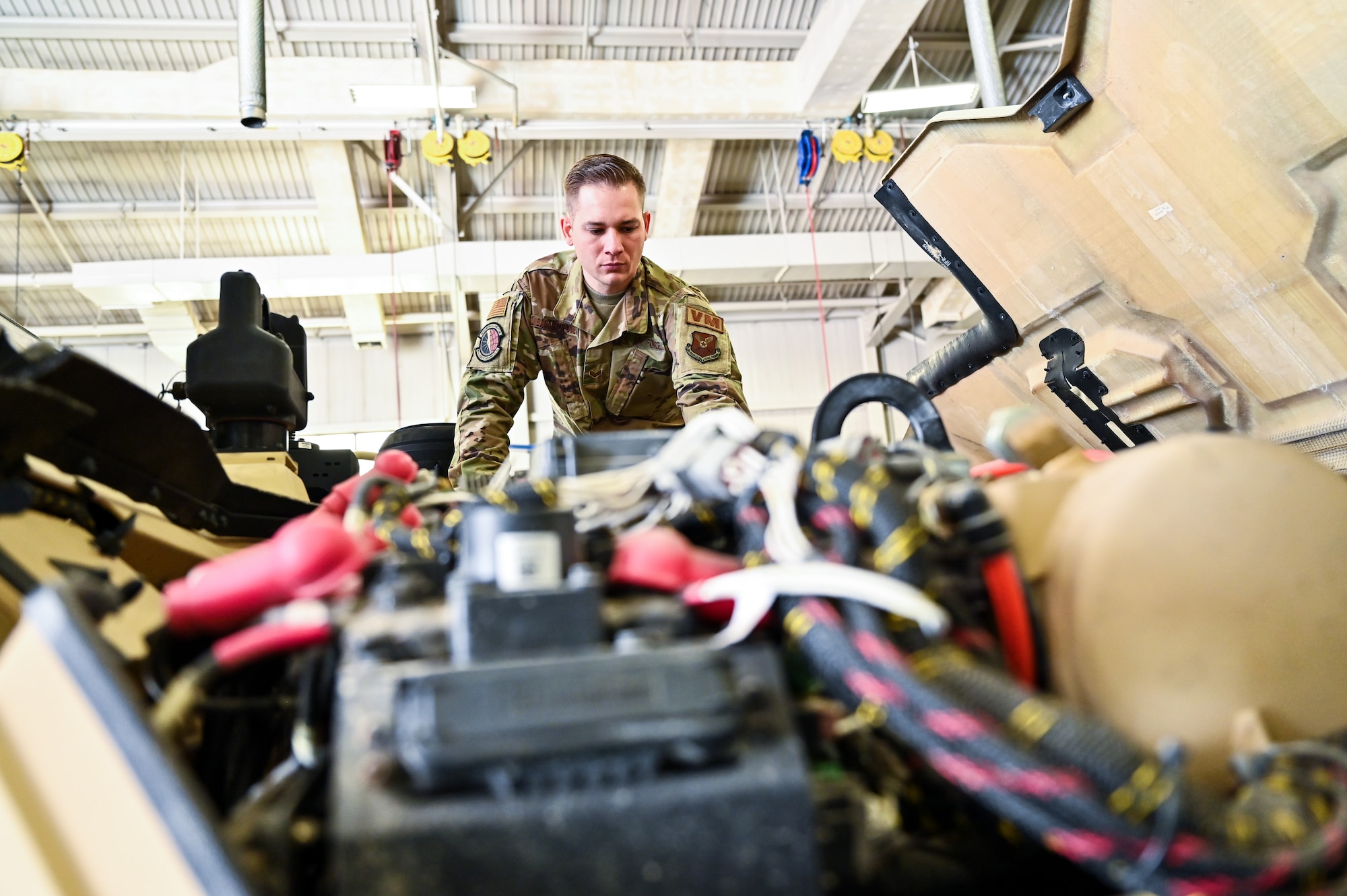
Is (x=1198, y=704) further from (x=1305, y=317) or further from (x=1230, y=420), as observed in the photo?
(x=1230, y=420)

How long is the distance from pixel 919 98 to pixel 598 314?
3.05 meters

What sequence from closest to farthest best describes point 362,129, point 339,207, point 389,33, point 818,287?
point 362,129 → point 389,33 → point 339,207 → point 818,287

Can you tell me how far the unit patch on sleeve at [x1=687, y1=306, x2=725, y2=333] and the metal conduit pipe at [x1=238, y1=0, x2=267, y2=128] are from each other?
1929mm

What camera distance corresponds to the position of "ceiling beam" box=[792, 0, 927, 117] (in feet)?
14.1

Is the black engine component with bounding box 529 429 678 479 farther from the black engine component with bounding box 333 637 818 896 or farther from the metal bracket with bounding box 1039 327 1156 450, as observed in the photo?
the metal bracket with bounding box 1039 327 1156 450

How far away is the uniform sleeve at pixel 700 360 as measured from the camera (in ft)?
7.03

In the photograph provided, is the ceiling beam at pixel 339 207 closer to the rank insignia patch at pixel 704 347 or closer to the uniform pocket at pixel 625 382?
the uniform pocket at pixel 625 382

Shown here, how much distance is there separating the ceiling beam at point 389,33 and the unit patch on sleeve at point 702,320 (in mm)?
3519

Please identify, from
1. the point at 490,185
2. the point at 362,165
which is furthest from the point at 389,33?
the point at 362,165

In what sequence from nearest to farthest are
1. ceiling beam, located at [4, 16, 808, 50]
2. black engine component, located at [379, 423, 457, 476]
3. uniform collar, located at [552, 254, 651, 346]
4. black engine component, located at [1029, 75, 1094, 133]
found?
black engine component, located at [1029, 75, 1094, 133] < black engine component, located at [379, 423, 457, 476] < uniform collar, located at [552, 254, 651, 346] < ceiling beam, located at [4, 16, 808, 50]

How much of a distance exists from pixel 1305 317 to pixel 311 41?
5448 mm

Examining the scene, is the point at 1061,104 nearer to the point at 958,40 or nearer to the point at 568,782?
the point at 568,782

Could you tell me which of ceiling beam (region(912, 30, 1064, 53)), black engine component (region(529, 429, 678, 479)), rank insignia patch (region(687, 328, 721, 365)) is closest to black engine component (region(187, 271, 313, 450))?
black engine component (region(529, 429, 678, 479))

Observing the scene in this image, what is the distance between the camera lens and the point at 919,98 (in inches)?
180
